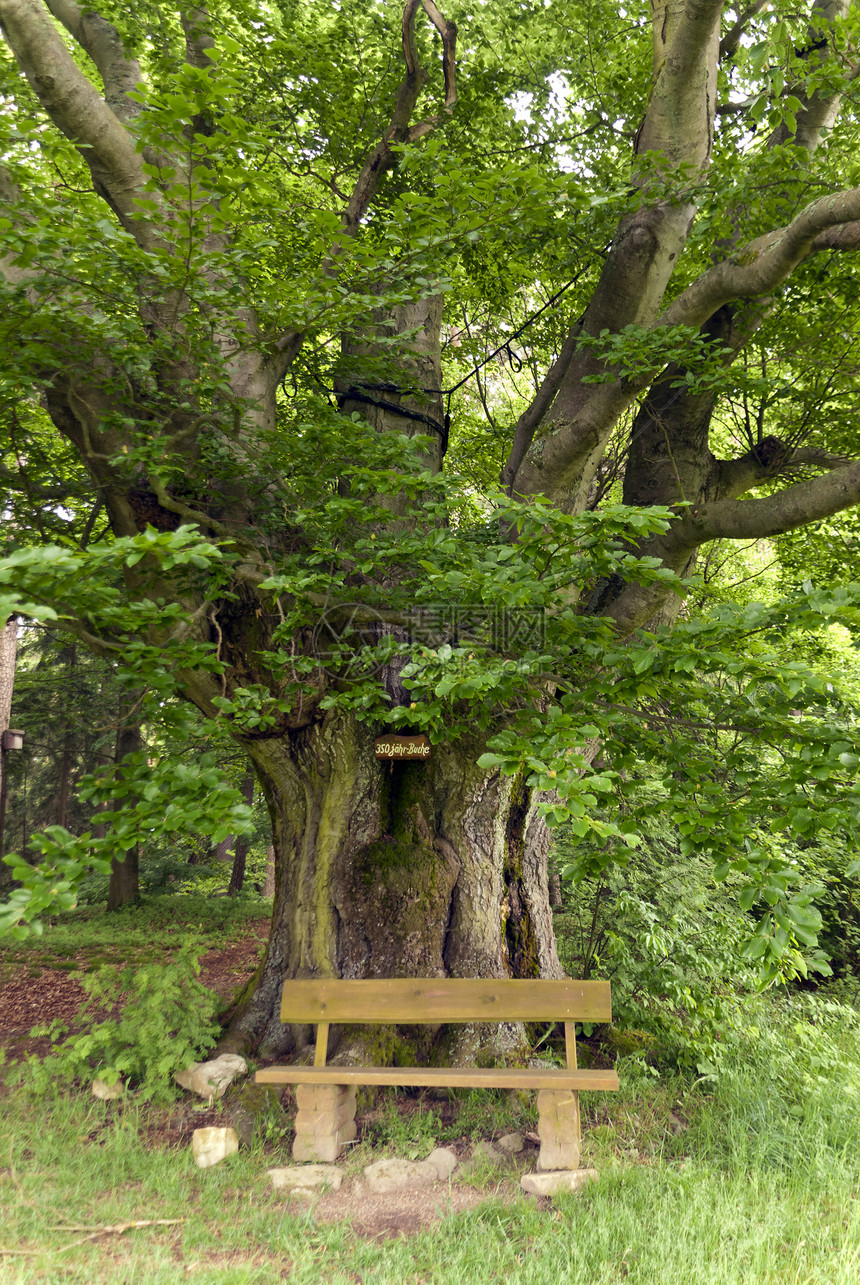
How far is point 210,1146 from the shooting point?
3.66 meters

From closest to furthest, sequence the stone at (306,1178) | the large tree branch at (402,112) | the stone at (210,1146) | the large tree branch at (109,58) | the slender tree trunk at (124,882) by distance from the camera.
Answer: the stone at (306,1178), the stone at (210,1146), the large tree branch at (109,58), the large tree branch at (402,112), the slender tree trunk at (124,882)

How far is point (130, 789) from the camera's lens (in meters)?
2.48

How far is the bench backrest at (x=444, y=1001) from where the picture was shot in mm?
3877

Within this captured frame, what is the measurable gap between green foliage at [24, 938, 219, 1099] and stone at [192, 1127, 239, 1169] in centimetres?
58

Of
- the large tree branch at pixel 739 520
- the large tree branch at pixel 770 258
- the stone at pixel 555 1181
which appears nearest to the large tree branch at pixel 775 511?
the large tree branch at pixel 739 520

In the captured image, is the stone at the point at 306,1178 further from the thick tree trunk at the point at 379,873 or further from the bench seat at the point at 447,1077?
the thick tree trunk at the point at 379,873

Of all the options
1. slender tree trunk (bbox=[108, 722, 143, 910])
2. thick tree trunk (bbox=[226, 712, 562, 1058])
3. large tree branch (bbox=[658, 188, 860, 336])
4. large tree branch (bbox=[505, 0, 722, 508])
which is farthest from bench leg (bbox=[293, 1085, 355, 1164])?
slender tree trunk (bbox=[108, 722, 143, 910])

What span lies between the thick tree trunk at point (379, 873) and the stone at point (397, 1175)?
98 cm

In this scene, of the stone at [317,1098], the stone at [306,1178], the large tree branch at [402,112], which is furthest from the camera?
the large tree branch at [402,112]

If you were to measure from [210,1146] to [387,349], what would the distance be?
4.98 m

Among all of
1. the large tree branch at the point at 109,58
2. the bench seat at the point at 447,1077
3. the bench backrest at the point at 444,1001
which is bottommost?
the bench seat at the point at 447,1077

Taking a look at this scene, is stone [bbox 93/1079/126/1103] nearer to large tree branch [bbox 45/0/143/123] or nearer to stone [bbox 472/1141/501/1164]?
stone [bbox 472/1141/501/1164]

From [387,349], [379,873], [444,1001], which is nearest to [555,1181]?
[444,1001]

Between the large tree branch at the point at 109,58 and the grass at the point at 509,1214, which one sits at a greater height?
the large tree branch at the point at 109,58
